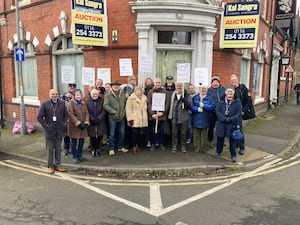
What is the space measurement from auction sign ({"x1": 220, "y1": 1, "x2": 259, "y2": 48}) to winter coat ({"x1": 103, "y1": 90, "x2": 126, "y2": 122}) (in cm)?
373

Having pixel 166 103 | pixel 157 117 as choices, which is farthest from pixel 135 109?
pixel 166 103

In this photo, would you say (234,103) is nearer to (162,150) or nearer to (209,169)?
(209,169)

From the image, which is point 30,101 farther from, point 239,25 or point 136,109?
point 239,25

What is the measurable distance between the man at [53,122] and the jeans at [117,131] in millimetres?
1270

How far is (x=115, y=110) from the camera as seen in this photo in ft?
23.5

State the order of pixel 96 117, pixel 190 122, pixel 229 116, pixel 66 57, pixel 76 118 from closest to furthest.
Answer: pixel 76 118
pixel 229 116
pixel 96 117
pixel 190 122
pixel 66 57

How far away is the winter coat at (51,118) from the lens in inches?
244

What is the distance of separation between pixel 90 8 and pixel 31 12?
4704 mm

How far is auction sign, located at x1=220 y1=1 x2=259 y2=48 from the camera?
834 centimetres

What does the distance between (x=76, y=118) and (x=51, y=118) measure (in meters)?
0.58

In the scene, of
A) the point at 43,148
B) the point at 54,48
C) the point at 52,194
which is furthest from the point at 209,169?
the point at 54,48

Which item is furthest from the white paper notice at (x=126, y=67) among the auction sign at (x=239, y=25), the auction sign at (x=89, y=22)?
the auction sign at (x=239, y=25)

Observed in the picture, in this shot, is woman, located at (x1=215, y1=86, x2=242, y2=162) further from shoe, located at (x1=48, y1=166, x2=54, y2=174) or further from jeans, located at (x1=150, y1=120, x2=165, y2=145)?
shoe, located at (x1=48, y1=166, x2=54, y2=174)

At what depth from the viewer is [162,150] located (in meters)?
7.79
